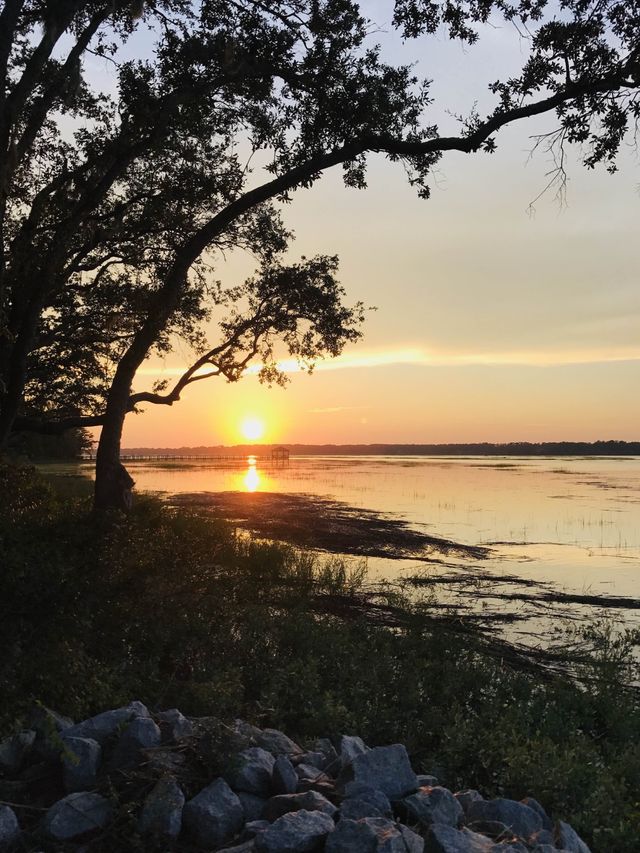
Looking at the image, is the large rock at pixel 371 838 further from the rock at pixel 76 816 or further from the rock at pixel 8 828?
the rock at pixel 8 828

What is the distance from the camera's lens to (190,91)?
13.5 m

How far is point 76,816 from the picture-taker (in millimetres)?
4719

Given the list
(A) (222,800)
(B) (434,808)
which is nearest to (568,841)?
(B) (434,808)

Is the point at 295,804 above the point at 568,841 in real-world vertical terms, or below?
above

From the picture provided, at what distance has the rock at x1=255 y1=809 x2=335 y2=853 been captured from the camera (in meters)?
4.31

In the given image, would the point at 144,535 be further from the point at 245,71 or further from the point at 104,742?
the point at 245,71

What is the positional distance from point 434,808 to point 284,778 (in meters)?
1.11

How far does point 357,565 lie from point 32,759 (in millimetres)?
14147

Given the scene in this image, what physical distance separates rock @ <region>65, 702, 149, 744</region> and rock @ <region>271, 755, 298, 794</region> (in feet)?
4.28

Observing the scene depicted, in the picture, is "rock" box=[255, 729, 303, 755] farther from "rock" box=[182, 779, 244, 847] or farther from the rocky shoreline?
"rock" box=[182, 779, 244, 847]

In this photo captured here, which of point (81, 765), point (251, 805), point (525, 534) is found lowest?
point (525, 534)

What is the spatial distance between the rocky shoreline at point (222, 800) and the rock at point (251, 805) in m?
0.01

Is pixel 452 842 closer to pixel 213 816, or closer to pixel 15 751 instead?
pixel 213 816

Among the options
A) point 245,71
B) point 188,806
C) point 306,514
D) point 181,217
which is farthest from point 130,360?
point 306,514
